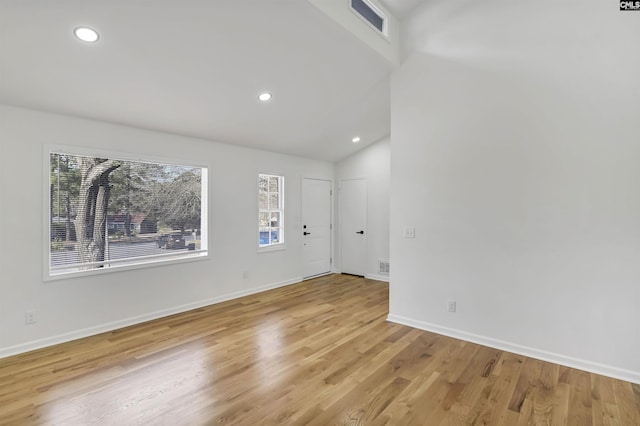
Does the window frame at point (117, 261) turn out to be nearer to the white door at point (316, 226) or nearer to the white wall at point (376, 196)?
the white door at point (316, 226)

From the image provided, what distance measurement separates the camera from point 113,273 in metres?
3.64

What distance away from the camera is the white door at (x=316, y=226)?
6.23 m

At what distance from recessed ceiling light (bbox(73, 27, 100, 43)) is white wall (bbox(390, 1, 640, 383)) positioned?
3.03 meters

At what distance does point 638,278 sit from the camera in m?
2.59

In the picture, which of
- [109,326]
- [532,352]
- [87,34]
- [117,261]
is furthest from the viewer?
[117,261]

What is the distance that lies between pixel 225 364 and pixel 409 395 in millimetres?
1568

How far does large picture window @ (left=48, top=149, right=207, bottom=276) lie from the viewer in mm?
3330

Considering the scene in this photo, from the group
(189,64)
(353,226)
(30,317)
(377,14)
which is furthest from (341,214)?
(30,317)

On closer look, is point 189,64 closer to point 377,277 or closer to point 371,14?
point 371,14

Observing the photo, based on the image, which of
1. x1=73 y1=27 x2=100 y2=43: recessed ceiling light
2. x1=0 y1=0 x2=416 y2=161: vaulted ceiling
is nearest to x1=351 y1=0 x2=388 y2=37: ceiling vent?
x1=0 y1=0 x2=416 y2=161: vaulted ceiling

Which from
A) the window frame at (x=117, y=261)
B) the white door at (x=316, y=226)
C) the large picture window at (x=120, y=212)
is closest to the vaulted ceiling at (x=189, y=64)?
the window frame at (x=117, y=261)

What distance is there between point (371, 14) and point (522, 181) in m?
2.33

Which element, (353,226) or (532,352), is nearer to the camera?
(532,352)

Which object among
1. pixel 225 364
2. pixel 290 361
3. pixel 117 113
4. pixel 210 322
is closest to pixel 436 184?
pixel 290 361
